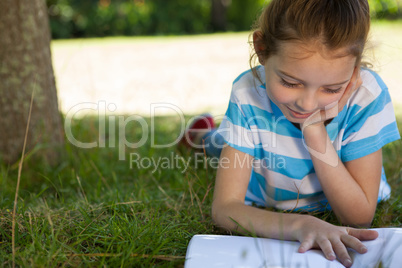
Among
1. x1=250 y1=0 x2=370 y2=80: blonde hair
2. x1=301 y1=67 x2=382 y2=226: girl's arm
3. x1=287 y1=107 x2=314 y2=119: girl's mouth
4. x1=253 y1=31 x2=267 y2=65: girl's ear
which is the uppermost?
x1=250 y1=0 x2=370 y2=80: blonde hair

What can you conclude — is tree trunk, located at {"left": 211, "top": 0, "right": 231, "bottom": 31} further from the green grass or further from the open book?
the open book

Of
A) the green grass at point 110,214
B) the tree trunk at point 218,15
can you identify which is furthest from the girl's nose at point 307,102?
the tree trunk at point 218,15

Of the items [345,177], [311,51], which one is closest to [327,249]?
[345,177]

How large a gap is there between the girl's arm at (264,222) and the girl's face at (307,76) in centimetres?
36

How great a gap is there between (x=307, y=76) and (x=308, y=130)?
294 millimetres

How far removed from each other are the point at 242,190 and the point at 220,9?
16.2m

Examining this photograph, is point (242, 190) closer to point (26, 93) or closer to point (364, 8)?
point (364, 8)

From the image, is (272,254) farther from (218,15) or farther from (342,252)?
(218,15)

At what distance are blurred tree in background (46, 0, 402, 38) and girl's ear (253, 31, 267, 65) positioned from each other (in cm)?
1326

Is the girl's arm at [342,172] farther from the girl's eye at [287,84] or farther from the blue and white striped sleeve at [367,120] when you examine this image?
the girl's eye at [287,84]

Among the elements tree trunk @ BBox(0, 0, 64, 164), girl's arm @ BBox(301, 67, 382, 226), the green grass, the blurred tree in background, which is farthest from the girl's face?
the blurred tree in background

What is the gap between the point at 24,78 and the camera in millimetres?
2760

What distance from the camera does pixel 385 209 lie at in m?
2.01

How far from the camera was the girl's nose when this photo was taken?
1.55 metres
